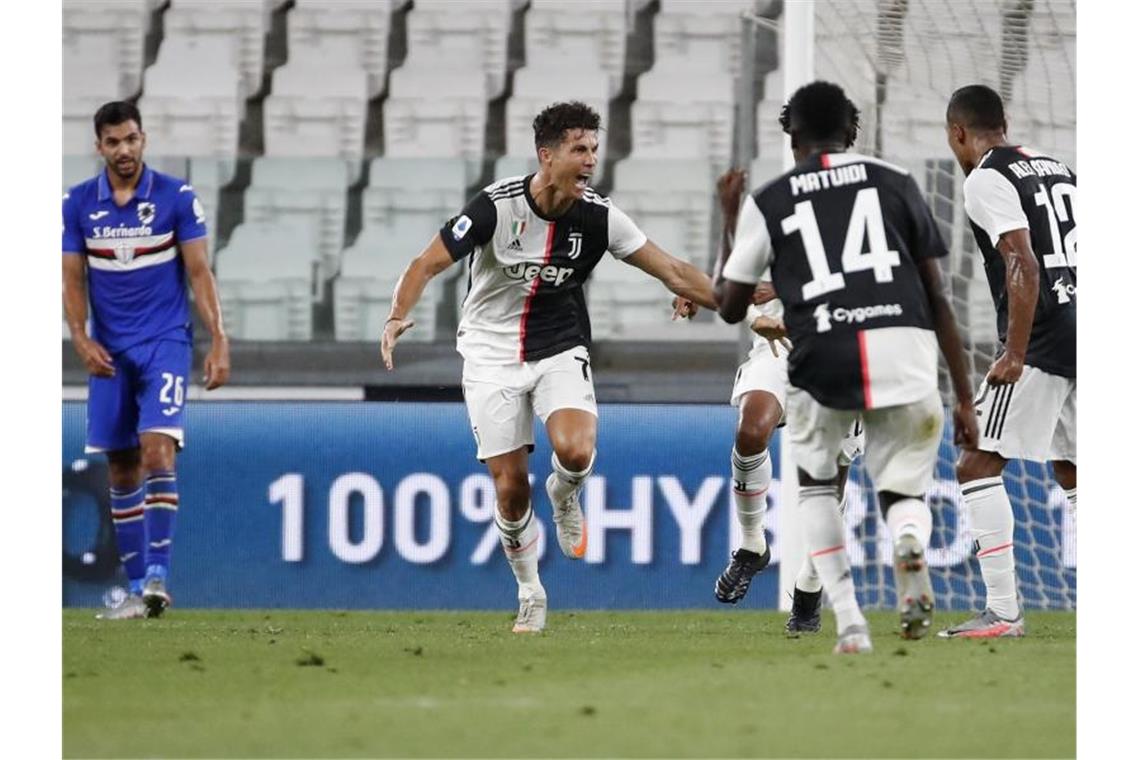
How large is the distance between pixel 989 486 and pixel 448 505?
415 cm

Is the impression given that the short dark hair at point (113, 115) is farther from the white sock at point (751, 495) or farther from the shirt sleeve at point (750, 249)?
the shirt sleeve at point (750, 249)

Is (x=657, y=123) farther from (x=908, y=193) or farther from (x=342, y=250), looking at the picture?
(x=908, y=193)

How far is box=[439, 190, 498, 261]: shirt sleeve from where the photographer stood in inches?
278

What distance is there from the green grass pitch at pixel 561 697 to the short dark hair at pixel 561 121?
5.85 feet

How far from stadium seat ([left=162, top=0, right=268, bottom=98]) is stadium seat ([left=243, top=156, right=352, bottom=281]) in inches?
62.2

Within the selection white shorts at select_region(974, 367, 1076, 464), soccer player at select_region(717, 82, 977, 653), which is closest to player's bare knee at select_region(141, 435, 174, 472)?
soccer player at select_region(717, 82, 977, 653)

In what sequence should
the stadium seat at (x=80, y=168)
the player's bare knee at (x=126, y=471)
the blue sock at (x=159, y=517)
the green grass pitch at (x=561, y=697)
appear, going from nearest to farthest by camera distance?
the green grass pitch at (x=561, y=697), the blue sock at (x=159, y=517), the player's bare knee at (x=126, y=471), the stadium seat at (x=80, y=168)

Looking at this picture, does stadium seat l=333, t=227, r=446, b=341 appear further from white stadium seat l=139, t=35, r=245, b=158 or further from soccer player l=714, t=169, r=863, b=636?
soccer player l=714, t=169, r=863, b=636

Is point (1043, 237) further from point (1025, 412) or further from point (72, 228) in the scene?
point (72, 228)

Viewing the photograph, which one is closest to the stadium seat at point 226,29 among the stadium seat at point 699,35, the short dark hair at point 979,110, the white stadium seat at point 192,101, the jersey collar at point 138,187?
the white stadium seat at point 192,101

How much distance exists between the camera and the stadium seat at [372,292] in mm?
11547

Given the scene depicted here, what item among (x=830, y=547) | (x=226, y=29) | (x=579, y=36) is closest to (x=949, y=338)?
(x=830, y=547)

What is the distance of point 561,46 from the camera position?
14.1 m

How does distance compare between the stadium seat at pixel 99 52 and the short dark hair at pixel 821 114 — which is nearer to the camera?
the short dark hair at pixel 821 114
